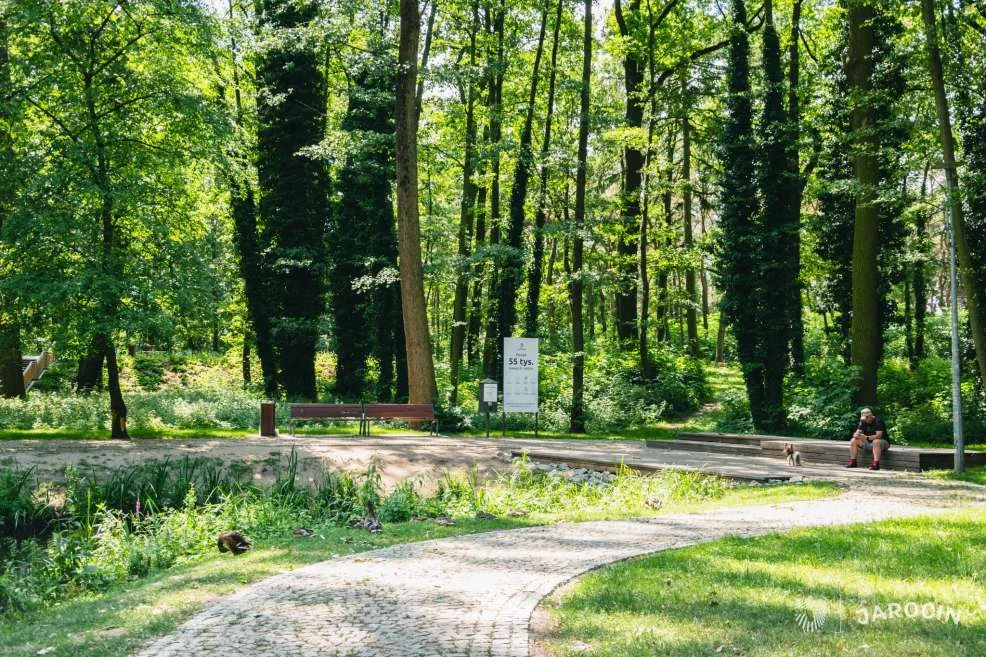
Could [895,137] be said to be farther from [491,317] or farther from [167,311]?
[167,311]

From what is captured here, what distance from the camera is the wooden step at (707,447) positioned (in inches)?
779

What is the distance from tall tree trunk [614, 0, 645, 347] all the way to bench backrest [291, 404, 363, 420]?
33.0 feet

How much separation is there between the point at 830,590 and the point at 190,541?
23.3 ft

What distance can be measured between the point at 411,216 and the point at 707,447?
9487 mm

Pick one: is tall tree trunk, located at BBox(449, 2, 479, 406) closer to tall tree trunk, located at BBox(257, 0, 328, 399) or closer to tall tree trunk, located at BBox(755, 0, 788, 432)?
tall tree trunk, located at BBox(257, 0, 328, 399)

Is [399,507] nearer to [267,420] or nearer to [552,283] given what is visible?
[267,420]

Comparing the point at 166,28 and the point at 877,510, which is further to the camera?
the point at 166,28

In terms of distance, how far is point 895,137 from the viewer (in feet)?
81.7

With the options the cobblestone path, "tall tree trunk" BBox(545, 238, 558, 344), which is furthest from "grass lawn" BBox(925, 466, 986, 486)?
"tall tree trunk" BBox(545, 238, 558, 344)

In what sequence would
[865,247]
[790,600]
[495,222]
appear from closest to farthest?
[790,600] < [865,247] < [495,222]

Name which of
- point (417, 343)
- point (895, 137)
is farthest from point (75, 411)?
point (895, 137)

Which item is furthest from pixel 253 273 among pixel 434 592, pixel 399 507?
pixel 434 592

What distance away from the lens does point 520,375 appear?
864 inches

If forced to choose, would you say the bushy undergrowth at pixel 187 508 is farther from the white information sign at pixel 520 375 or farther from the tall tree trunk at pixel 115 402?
the white information sign at pixel 520 375
